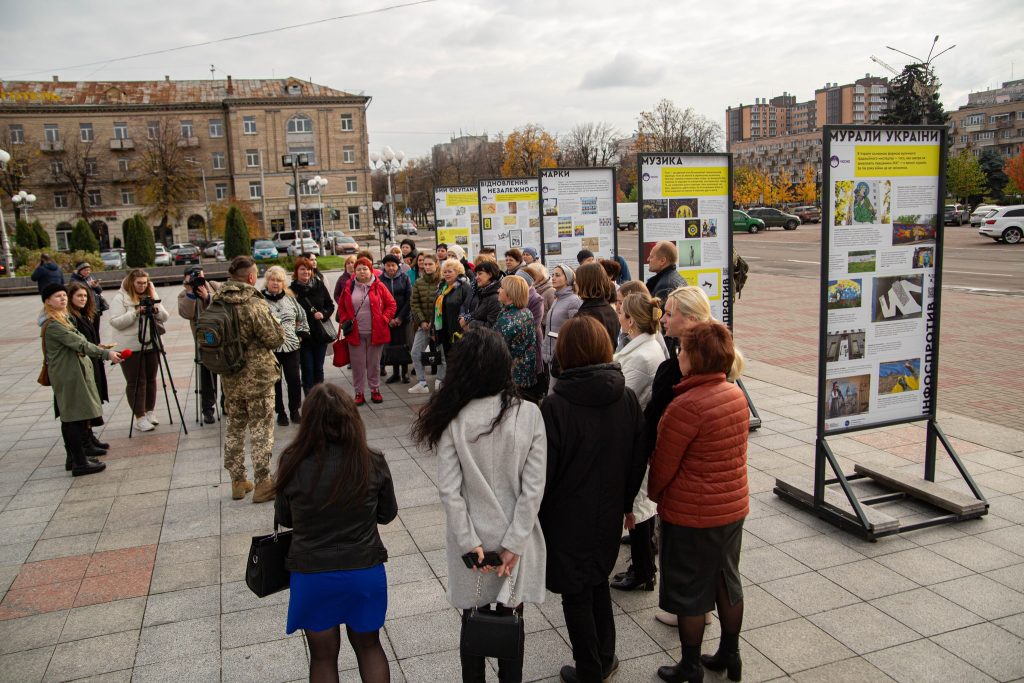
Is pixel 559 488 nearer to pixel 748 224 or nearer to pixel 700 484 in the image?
pixel 700 484

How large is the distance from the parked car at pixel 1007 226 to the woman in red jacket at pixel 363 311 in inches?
1350

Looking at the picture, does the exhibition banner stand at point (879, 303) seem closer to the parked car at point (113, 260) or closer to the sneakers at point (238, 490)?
the sneakers at point (238, 490)

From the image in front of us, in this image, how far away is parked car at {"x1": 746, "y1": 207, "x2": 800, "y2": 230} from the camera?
51719mm

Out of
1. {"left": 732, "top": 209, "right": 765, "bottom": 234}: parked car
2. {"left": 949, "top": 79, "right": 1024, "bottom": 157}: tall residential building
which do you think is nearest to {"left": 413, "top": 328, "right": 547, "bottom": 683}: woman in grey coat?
{"left": 732, "top": 209, "right": 765, "bottom": 234}: parked car

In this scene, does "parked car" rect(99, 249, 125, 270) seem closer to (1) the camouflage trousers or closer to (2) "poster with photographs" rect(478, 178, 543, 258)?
(2) "poster with photographs" rect(478, 178, 543, 258)

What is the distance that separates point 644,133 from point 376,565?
6198 cm

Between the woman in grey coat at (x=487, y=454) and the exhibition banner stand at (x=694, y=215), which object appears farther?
the exhibition banner stand at (x=694, y=215)

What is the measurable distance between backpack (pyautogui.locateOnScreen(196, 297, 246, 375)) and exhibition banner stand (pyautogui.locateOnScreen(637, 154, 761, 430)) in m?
3.72

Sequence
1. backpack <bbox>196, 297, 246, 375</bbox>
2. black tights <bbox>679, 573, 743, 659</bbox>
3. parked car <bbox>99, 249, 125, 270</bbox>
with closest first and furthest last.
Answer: black tights <bbox>679, 573, 743, 659</bbox> → backpack <bbox>196, 297, 246, 375</bbox> → parked car <bbox>99, 249, 125, 270</bbox>

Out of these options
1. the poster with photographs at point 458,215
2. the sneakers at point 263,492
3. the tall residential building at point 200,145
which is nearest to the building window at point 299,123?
the tall residential building at point 200,145

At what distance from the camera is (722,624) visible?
145 inches

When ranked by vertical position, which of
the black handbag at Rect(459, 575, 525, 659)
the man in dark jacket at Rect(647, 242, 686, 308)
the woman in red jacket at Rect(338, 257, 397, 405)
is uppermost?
the man in dark jacket at Rect(647, 242, 686, 308)

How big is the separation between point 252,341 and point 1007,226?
37.3 meters

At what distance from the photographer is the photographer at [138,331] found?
8.48 metres
